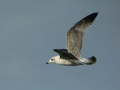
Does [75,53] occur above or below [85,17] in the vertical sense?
below

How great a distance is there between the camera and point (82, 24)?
59.7ft

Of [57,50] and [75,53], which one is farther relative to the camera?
[75,53]

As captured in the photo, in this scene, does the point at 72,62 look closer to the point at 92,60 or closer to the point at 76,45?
the point at 92,60

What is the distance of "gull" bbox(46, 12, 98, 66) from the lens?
1662 cm

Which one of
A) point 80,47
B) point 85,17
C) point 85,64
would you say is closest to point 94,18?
point 85,17

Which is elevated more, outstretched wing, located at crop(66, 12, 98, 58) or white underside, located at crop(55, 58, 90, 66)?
outstretched wing, located at crop(66, 12, 98, 58)

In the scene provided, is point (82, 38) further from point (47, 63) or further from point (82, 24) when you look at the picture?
point (47, 63)

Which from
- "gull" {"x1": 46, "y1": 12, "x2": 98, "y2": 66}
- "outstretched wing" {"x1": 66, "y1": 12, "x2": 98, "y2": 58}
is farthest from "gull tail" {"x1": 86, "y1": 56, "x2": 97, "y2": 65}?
"outstretched wing" {"x1": 66, "y1": 12, "x2": 98, "y2": 58}

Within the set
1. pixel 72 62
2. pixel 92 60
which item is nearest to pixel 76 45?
pixel 72 62

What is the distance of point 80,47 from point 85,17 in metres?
1.63

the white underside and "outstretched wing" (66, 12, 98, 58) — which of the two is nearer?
the white underside

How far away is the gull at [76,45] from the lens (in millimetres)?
16625

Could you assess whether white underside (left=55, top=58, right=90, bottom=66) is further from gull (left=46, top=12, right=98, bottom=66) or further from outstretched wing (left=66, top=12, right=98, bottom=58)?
outstretched wing (left=66, top=12, right=98, bottom=58)

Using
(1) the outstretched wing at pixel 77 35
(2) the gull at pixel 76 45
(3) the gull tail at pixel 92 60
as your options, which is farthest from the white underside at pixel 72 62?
(1) the outstretched wing at pixel 77 35
